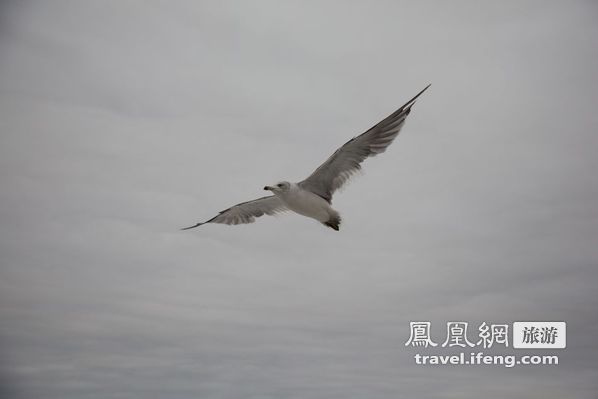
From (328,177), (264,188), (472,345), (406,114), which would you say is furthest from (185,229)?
(472,345)

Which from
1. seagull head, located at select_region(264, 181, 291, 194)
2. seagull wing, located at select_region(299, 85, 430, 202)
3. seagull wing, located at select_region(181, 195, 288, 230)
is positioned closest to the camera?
seagull wing, located at select_region(299, 85, 430, 202)

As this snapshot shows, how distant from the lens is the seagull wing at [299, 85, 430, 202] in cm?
816

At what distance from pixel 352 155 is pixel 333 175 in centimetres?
36

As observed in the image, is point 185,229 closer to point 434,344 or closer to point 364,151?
point 364,151

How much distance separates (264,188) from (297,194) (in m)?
0.39

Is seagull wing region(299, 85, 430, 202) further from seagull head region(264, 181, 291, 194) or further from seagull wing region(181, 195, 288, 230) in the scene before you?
seagull wing region(181, 195, 288, 230)

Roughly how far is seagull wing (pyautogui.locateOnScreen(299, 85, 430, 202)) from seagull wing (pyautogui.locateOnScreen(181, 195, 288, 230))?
885 millimetres

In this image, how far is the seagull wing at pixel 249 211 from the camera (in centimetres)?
952

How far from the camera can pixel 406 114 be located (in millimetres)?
8156

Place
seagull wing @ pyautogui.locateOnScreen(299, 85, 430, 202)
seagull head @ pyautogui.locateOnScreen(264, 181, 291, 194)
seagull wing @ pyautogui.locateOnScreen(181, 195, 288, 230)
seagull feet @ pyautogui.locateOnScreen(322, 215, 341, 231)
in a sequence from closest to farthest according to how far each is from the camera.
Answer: seagull wing @ pyautogui.locateOnScreen(299, 85, 430, 202) < seagull head @ pyautogui.locateOnScreen(264, 181, 291, 194) < seagull feet @ pyautogui.locateOnScreen(322, 215, 341, 231) < seagull wing @ pyautogui.locateOnScreen(181, 195, 288, 230)

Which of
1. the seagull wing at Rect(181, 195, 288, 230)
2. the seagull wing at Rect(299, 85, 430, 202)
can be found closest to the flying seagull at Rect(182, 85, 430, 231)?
the seagull wing at Rect(299, 85, 430, 202)

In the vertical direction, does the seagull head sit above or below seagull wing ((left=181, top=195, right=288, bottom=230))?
below

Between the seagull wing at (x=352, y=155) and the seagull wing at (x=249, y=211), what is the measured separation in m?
0.89

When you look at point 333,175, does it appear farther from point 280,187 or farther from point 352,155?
point 280,187
